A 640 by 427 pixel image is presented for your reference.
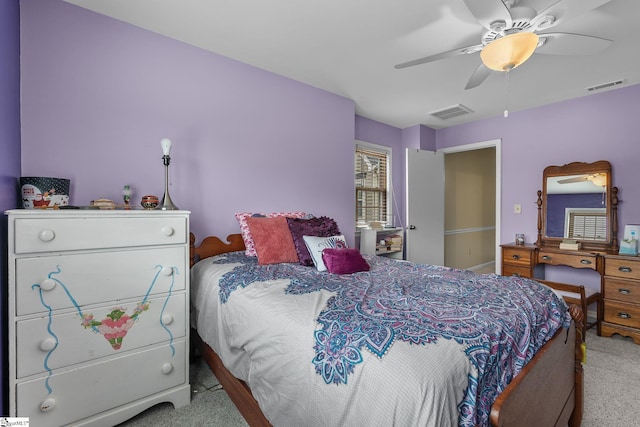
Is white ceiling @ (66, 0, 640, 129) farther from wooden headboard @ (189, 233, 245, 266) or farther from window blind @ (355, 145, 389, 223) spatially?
wooden headboard @ (189, 233, 245, 266)

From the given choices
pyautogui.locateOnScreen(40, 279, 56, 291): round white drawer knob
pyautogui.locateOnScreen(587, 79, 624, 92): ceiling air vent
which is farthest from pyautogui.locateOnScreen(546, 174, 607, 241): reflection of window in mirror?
pyautogui.locateOnScreen(40, 279, 56, 291): round white drawer knob

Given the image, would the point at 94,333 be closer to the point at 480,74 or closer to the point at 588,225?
the point at 480,74

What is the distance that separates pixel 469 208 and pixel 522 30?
428 centimetres

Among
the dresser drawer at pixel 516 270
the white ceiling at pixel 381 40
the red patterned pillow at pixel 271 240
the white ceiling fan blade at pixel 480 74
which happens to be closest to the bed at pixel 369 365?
the red patterned pillow at pixel 271 240

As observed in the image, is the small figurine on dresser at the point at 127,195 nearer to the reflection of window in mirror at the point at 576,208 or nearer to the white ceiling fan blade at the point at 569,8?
the white ceiling fan blade at the point at 569,8

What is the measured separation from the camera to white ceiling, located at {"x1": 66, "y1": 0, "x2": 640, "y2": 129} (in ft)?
6.26

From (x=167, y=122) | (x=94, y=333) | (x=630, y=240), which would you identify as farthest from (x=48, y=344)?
(x=630, y=240)

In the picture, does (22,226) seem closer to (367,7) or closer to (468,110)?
(367,7)

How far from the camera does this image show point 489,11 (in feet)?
5.12

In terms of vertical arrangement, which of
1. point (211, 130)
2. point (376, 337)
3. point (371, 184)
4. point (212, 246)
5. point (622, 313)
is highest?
point (211, 130)

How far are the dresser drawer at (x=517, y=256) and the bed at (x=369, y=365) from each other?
2124mm

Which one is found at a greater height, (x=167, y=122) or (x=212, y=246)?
(x=167, y=122)

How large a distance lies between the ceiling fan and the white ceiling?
0.23ft

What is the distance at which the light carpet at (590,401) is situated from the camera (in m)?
1.66
